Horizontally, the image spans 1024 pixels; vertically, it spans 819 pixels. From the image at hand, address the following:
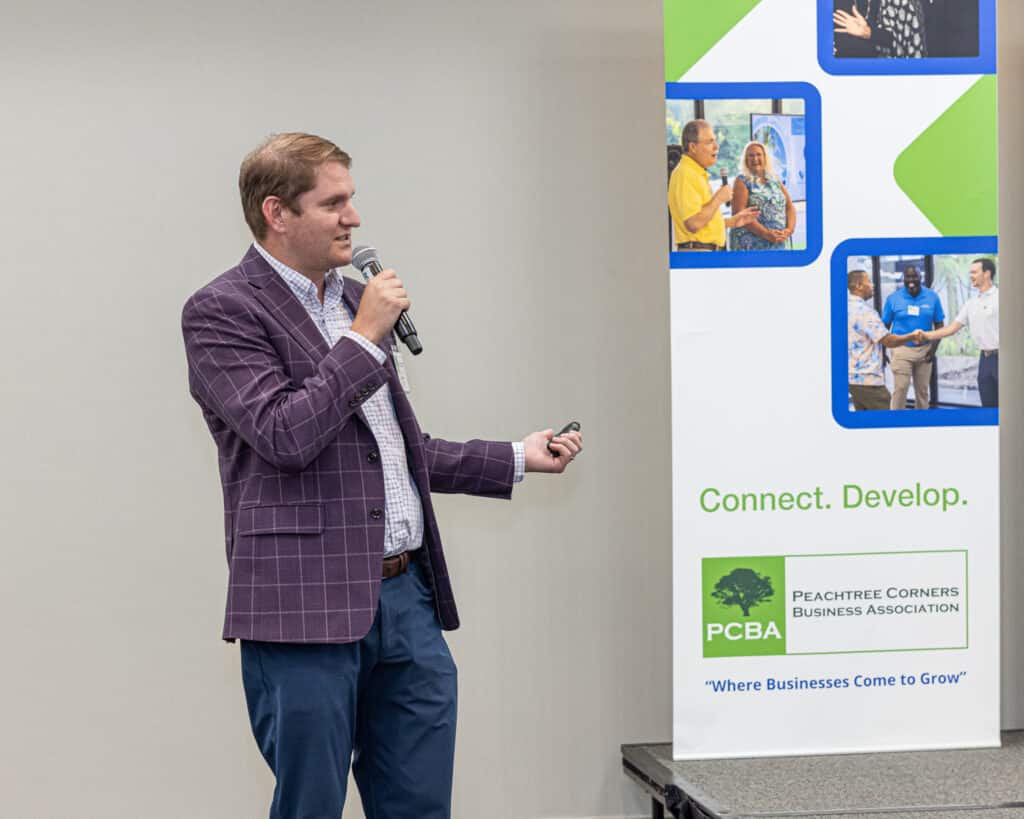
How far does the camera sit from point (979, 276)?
2.98m

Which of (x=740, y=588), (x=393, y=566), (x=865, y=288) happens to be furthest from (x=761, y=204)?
(x=393, y=566)

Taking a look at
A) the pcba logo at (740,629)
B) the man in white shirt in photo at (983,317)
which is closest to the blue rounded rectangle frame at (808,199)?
the man in white shirt in photo at (983,317)

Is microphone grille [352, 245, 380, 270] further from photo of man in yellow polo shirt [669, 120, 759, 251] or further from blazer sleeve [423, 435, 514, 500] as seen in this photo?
photo of man in yellow polo shirt [669, 120, 759, 251]

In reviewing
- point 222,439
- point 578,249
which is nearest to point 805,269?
point 578,249

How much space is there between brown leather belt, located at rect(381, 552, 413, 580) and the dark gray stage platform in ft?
3.19

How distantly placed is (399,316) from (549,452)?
0.46 meters

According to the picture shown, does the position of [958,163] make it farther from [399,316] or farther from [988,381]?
[399,316]

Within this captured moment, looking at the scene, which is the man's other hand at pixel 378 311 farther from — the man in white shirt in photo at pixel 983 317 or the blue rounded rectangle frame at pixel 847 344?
the man in white shirt in photo at pixel 983 317

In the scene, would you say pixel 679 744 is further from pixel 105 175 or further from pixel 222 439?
pixel 105 175

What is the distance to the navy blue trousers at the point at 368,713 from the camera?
204 centimetres

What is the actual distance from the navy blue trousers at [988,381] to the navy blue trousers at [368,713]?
60.3 inches

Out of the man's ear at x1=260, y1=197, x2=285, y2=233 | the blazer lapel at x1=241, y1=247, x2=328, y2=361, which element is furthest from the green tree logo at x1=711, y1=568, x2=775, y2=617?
the man's ear at x1=260, y1=197, x2=285, y2=233

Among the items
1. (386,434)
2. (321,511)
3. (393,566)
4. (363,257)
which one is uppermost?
(363,257)

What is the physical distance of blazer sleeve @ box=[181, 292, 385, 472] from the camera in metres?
1.96
